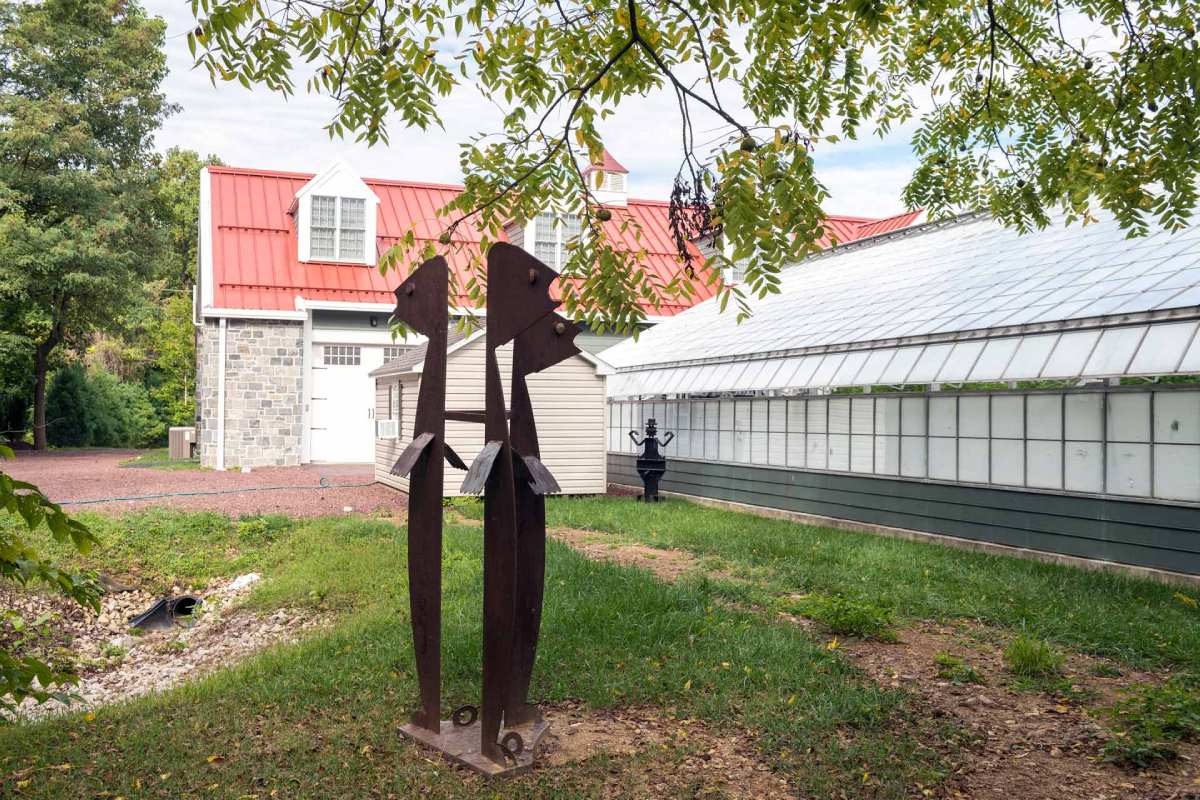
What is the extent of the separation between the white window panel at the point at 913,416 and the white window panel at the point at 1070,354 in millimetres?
2391

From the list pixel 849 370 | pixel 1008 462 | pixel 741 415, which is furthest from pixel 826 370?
pixel 1008 462

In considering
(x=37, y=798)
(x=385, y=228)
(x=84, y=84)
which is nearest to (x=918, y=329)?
(x=37, y=798)

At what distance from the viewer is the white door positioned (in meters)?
21.3

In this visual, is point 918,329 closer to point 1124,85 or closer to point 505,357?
point 1124,85

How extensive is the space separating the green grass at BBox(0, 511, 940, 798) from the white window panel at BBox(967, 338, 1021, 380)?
3.97 metres

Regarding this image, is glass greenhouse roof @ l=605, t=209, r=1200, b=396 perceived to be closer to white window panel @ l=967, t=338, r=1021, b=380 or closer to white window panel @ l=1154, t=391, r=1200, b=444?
white window panel @ l=967, t=338, r=1021, b=380

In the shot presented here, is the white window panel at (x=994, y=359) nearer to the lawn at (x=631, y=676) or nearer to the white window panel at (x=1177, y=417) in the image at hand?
the white window panel at (x=1177, y=417)

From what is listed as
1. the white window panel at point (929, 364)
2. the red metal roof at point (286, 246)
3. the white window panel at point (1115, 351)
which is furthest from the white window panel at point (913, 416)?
the red metal roof at point (286, 246)

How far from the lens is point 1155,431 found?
30.2 ft

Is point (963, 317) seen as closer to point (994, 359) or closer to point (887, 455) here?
point (994, 359)

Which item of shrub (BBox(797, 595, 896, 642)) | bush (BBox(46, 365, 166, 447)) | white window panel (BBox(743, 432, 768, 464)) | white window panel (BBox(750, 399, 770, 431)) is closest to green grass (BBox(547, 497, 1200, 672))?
shrub (BBox(797, 595, 896, 642))

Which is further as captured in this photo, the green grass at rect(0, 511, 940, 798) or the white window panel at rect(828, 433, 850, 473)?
the white window panel at rect(828, 433, 850, 473)

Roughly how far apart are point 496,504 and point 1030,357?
22.9ft

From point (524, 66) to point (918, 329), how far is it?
280 inches
